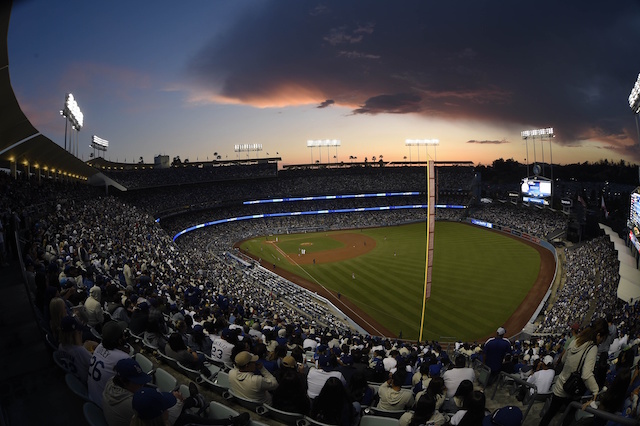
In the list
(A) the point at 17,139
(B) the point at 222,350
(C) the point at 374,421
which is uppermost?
(A) the point at 17,139

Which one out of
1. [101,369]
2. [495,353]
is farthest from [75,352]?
[495,353]

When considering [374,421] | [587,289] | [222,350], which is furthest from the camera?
[587,289]

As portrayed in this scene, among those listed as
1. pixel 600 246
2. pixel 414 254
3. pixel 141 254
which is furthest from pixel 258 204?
pixel 600 246

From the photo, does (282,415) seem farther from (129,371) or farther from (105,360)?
(105,360)

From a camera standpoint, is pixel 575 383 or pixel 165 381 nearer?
pixel 575 383

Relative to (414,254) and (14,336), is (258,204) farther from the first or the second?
(14,336)

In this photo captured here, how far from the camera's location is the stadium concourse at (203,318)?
19.0 feet

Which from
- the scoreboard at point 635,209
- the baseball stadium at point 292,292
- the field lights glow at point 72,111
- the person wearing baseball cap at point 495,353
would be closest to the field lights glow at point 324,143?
the baseball stadium at point 292,292

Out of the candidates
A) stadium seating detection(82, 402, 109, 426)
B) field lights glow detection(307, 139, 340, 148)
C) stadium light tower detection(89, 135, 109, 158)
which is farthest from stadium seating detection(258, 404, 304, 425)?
field lights glow detection(307, 139, 340, 148)

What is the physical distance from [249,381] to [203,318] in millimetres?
7027

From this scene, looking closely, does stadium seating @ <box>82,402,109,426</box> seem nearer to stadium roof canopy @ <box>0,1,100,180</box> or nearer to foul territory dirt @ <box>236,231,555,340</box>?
stadium roof canopy @ <box>0,1,100,180</box>

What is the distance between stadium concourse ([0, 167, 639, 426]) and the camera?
228 inches

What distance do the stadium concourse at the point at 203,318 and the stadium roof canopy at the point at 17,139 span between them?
205 cm

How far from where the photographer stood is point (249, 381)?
5.21 meters
